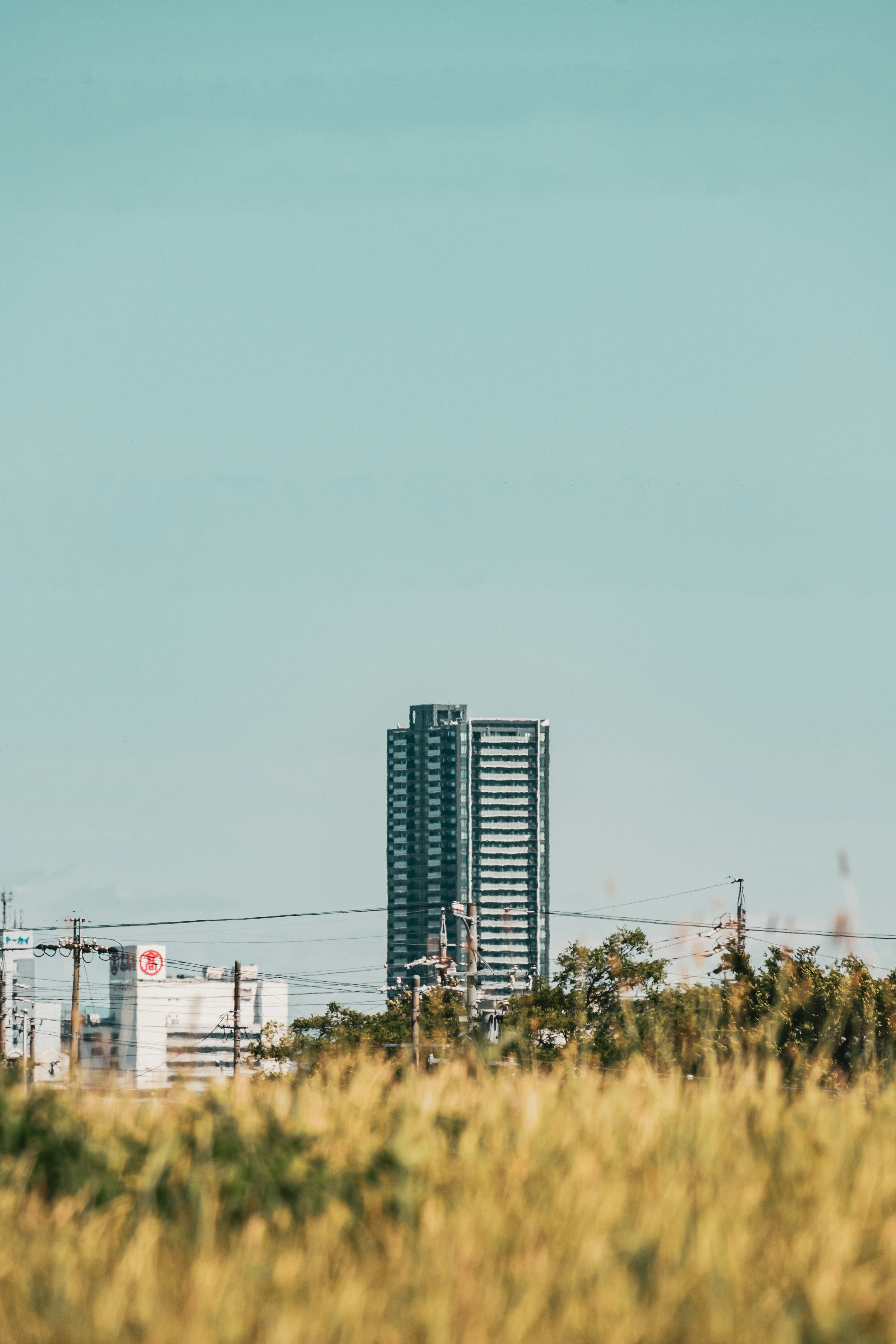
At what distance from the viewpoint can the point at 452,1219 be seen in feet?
17.6

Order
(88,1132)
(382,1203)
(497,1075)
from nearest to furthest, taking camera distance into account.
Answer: (382,1203) → (88,1132) → (497,1075)

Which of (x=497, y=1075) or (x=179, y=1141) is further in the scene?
(x=497, y=1075)

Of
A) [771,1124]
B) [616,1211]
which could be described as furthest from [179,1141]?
[771,1124]

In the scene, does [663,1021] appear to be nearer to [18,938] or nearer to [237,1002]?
[237,1002]

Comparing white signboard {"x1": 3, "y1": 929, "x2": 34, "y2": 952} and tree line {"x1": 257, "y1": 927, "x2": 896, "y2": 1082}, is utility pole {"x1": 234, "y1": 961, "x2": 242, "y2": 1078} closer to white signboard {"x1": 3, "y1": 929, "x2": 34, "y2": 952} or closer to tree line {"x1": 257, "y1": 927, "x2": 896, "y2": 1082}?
tree line {"x1": 257, "y1": 927, "x2": 896, "y2": 1082}

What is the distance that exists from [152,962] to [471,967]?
169897 millimetres

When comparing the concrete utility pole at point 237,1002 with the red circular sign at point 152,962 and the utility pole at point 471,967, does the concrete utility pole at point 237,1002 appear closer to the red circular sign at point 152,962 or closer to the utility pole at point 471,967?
the utility pole at point 471,967

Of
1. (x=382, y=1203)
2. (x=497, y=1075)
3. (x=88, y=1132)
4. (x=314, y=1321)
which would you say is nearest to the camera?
(x=314, y=1321)

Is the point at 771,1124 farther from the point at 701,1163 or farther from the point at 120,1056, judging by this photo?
the point at 120,1056

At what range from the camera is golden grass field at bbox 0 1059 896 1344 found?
4457 mm

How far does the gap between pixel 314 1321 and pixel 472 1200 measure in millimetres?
1316

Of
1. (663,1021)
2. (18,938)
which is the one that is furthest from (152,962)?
(663,1021)

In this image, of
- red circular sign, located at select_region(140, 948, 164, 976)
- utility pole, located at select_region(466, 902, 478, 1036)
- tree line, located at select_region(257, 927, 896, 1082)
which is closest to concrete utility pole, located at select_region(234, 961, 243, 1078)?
tree line, located at select_region(257, 927, 896, 1082)

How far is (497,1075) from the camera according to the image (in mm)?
8922
